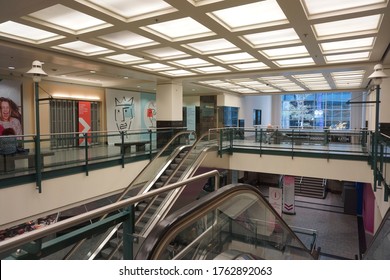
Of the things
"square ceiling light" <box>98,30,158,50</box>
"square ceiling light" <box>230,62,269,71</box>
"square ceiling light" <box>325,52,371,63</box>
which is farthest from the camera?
"square ceiling light" <box>230,62,269,71</box>

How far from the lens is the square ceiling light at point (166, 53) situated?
26.6ft

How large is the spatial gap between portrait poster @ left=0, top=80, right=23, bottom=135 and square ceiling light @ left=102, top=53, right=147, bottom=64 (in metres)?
4.69

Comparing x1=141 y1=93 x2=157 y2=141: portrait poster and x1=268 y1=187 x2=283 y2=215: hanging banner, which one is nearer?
x1=268 y1=187 x2=283 y2=215: hanging banner

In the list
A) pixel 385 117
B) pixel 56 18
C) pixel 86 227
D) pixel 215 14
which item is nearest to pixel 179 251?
pixel 86 227

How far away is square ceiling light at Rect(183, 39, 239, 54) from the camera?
24.5 feet

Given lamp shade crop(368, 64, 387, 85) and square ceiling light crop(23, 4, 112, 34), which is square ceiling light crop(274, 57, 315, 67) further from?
square ceiling light crop(23, 4, 112, 34)

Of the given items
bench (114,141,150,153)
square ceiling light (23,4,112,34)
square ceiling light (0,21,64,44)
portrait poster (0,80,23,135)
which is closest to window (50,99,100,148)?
portrait poster (0,80,23,135)

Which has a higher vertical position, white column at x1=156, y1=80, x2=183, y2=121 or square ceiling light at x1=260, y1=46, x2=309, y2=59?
square ceiling light at x1=260, y1=46, x2=309, y2=59

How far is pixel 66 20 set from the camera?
231 inches

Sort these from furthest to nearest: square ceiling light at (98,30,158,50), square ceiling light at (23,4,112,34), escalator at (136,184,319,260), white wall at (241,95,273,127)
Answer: white wall at (241,95,273,127) → square ceiling light at (98,30,158,50) → square ceiling light at (23,4,112,34) → escalator at (136,184,319,260)

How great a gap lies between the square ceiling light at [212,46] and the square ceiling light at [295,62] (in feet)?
7.50

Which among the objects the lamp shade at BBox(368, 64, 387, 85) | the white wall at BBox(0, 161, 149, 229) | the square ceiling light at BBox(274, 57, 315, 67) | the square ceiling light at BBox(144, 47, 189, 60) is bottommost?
the white wall at BBox(0, 161, 149, 229)

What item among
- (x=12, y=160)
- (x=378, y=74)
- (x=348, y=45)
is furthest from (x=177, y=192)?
(x=348, y=45)

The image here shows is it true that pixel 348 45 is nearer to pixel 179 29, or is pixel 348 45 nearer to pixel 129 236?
pixel 179 29
